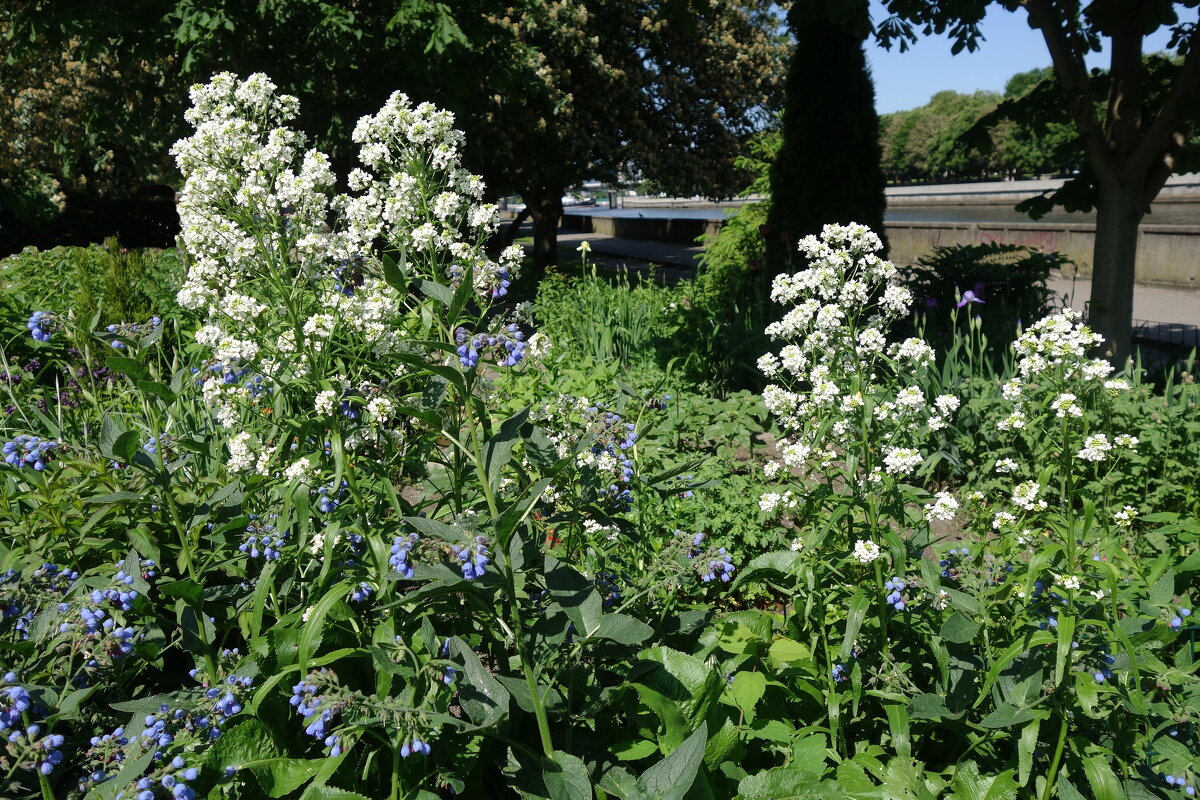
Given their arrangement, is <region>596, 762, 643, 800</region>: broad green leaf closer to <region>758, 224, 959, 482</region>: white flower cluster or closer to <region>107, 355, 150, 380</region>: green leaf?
<region>758, 224, 959, 482</region>: white flower cluster

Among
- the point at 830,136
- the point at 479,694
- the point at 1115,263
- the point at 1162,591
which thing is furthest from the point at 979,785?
the point at 830,136

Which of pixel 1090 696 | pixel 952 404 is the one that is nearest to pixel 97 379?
pixel 952 404

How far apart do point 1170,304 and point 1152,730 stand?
41.6 feet

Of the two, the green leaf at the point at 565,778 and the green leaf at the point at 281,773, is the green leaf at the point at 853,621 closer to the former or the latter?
the green leaf at the point at 565,778

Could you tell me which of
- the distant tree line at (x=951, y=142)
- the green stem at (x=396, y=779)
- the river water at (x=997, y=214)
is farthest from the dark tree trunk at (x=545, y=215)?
the distant tree line at (x=951, y=142)

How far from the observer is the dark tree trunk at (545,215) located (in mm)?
17766

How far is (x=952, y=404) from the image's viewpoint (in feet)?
8.21

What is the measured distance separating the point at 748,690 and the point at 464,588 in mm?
894

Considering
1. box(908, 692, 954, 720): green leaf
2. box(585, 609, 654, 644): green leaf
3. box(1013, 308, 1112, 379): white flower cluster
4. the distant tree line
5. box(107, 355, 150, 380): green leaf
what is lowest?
box(908, 692, 954, 720): green leaf

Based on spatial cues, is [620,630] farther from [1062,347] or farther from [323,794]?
[1062,347]

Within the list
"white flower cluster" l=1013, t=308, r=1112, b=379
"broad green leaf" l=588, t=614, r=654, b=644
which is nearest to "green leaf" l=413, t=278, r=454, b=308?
"broad green leaf" l=588, t=614, r=654, b=644

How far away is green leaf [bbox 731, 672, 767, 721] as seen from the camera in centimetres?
225

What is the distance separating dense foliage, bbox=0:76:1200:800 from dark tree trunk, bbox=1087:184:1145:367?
4591 millimetres

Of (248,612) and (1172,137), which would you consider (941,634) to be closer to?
(248,612)
